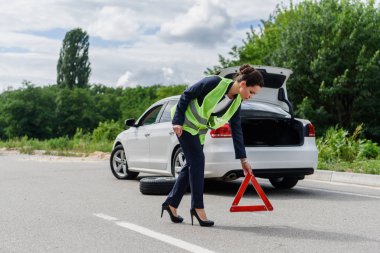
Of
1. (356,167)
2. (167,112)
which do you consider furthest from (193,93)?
(356,167)

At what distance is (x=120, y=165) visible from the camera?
12422 mm

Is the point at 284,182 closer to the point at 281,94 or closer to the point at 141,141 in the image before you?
the point at 281,94

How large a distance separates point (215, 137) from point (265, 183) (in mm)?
2811

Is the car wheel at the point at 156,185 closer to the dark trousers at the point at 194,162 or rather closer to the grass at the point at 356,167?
the dark trousers at the point at 194,162

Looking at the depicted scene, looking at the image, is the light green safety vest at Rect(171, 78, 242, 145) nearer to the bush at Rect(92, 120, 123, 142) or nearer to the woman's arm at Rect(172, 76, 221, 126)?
the woman's arm at Rect(172, 76, 221, 126)

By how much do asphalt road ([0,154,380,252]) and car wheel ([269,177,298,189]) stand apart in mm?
188

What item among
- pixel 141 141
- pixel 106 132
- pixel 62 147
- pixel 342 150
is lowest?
pixel 62 147

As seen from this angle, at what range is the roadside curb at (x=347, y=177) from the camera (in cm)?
1140

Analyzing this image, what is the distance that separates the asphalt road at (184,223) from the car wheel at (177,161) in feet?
1.87

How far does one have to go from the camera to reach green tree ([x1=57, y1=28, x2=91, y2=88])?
3637 inches

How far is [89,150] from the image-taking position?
2383 centimetres

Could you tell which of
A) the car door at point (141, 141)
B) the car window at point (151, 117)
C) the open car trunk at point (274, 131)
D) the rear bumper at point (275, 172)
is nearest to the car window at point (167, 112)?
the car door at point (141, 141)

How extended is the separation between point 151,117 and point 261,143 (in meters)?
2.68

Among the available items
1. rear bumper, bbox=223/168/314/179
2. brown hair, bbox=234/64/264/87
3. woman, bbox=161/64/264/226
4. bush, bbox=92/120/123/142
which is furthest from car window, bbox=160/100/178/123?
bush, bbox=92/120/123/142
